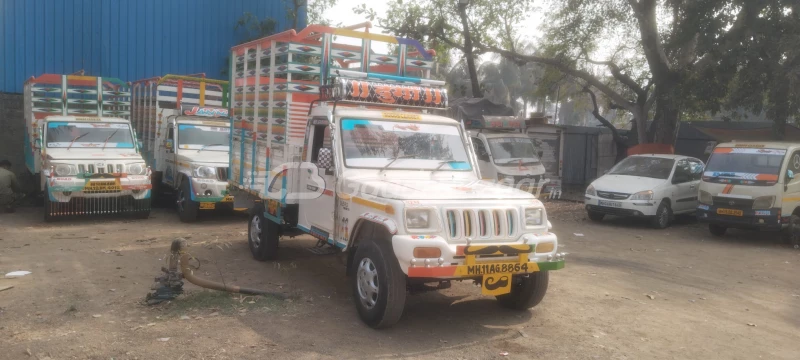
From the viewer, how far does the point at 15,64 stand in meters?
16.2

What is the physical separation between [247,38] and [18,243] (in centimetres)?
1129

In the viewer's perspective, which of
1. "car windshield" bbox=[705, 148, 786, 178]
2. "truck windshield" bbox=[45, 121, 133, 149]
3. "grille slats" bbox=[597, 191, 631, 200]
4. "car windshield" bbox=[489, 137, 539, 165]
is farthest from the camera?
"car windshield" bbox=[489, 137, 539, 165]

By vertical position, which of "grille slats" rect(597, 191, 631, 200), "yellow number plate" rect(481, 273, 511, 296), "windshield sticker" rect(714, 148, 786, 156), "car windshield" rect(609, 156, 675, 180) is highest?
"windshield sticker" rect(714, 148, 786, 156)

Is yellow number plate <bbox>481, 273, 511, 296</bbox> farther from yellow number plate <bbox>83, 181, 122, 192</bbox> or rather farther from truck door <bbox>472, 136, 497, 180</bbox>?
truck door <bbox>472, 136, 497, 180</bbox>

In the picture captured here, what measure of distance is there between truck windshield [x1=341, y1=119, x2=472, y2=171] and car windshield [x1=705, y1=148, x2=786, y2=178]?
23.0ft

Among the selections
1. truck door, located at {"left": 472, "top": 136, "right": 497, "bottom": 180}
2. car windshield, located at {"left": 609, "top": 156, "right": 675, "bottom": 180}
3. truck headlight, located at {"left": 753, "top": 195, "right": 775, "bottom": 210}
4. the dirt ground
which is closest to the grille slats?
car windshield, located at {"left": 609, "top": 156, "right": 675, "bottom": 180}

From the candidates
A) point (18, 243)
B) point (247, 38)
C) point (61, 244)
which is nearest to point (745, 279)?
point (61, 244)

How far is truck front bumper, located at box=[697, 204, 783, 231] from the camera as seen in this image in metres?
11.0

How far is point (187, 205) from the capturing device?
11.7m

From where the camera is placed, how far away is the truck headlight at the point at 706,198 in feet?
38.3

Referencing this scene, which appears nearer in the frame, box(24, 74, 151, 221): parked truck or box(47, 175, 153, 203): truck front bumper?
box(47, 175, 153, 203): truck front bumper

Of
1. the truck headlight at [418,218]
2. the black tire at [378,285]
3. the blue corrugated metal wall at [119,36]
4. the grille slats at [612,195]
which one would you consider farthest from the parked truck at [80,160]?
the grille slats at [612,195]

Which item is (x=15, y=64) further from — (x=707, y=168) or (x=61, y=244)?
(x=707, y=168)

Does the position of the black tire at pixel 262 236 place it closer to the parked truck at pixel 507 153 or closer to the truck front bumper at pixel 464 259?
the truck front bumper at pixel 464 259
